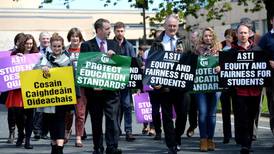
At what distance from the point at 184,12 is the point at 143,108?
1012 cm

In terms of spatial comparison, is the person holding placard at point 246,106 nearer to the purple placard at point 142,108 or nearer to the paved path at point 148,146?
the paved path at point 148,146

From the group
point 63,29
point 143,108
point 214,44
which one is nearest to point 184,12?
point 143,108

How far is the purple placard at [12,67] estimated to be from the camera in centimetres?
1055

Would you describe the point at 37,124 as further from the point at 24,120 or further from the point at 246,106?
the point at 246,106

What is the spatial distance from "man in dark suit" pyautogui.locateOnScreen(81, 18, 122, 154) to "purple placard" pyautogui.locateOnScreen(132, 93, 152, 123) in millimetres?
3445

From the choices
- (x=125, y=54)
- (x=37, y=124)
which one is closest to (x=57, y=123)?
(x=125, y=54)

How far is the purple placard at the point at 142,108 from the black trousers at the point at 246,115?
12.3ft

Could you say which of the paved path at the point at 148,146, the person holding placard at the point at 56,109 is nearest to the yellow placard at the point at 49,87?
the person holding placard at the point at 56,109

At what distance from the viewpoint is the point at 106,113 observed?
29.7ft

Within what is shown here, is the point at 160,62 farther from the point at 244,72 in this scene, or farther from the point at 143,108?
the point at 143,108

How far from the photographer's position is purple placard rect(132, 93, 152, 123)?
12609 millimetres

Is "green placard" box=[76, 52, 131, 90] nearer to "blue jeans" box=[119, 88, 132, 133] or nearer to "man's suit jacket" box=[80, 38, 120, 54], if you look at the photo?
"man's suit jacket" box=[80, 38, 120, 54]

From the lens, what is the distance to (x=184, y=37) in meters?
9.48

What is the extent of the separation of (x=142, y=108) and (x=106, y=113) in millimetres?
3729
